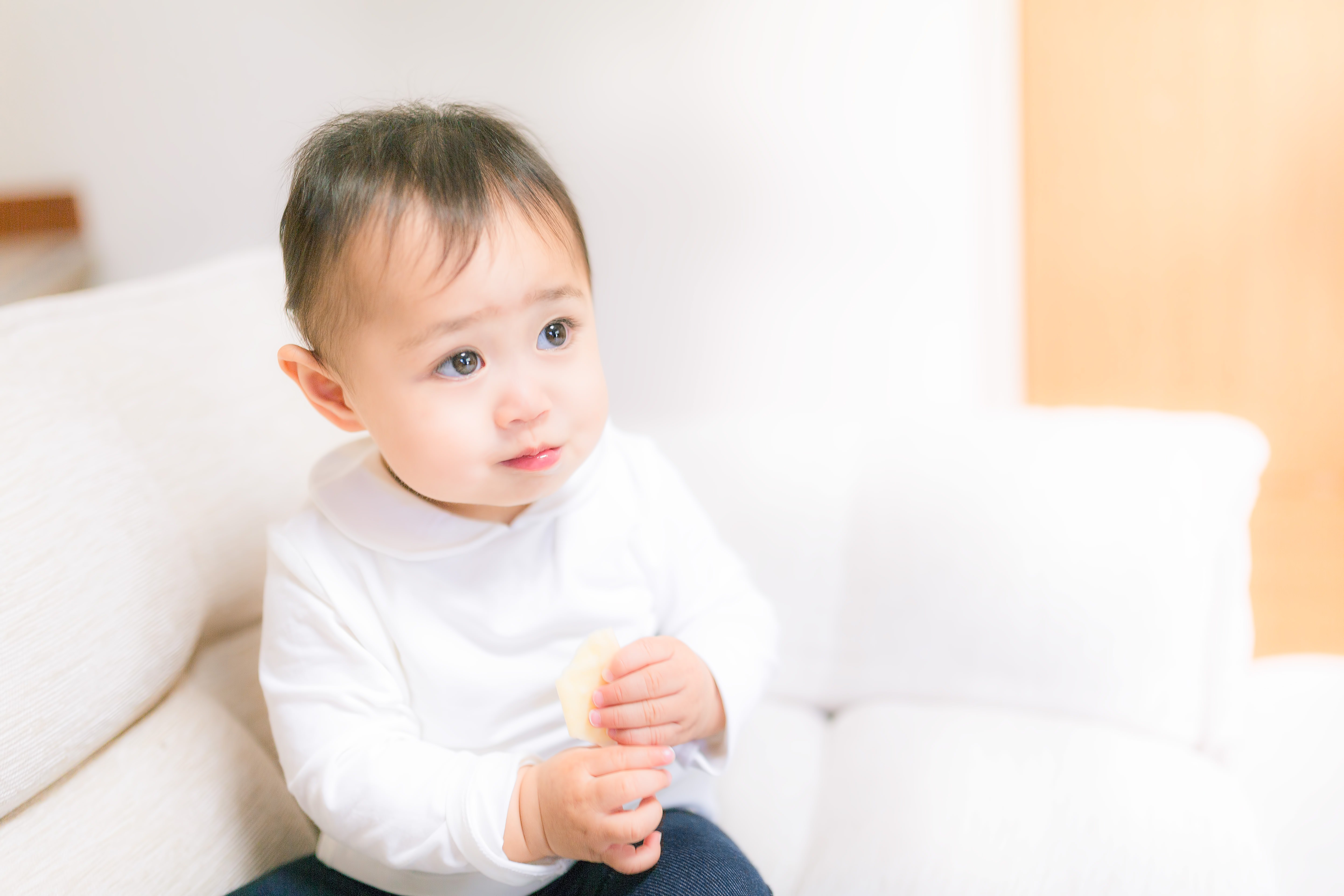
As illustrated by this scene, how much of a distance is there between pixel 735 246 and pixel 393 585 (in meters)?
1.24

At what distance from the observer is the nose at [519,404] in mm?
643

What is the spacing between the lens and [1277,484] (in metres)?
2.39

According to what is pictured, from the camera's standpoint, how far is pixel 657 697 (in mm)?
707

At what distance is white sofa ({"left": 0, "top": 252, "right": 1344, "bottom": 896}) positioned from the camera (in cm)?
71

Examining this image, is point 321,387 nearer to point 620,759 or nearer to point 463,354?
point 463,354

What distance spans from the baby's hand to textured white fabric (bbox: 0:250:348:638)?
1.30ft

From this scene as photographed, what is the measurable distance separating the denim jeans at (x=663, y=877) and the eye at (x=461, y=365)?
0.40 metres

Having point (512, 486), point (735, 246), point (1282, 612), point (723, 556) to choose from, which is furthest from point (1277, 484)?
point (512, 486)

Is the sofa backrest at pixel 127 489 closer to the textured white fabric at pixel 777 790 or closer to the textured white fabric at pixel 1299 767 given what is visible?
the textured white fabric at pixel 777 790

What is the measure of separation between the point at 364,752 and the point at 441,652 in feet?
0.30

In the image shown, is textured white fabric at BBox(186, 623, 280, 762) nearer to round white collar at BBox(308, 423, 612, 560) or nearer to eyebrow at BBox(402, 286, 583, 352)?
round white collar at BBox(308, 423, 612, 560)

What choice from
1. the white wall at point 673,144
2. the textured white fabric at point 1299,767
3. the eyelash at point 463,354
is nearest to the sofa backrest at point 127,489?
the eyelash at point 463,354

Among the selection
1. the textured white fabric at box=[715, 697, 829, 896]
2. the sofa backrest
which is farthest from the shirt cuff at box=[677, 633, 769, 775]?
the sofa backrest

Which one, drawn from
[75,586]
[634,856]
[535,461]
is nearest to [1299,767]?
[634,856]
